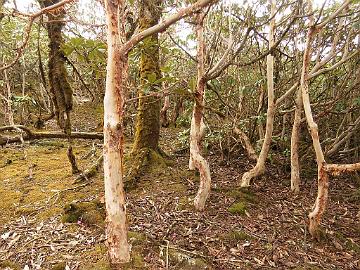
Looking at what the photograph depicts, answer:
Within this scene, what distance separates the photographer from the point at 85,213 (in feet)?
12.0

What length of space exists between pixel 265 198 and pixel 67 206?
2669 millimetres

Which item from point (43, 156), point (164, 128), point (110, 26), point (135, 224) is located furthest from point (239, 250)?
point (164, 128)

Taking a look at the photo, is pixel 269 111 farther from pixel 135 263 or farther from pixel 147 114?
pixel 135 263

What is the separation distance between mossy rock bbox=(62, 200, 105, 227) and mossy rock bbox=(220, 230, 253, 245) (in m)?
1.35

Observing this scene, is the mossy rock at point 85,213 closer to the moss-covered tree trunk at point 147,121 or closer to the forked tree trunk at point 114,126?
the forked tree trunk at point 114,126

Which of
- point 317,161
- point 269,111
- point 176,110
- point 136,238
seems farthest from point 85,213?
point 176,110

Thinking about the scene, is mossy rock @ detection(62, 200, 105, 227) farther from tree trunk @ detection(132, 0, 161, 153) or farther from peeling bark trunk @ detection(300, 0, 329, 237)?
peeling bark trunk @ detection(300, 0, 329, 237)

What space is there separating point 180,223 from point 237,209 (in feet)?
2.82

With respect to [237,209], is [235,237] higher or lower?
lower

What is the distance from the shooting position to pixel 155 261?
9.78 feet

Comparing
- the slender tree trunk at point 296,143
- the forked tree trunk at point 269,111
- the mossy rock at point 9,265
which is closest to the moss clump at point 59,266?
the mossy rock at point 9,265

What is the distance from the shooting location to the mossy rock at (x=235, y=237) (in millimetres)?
3516

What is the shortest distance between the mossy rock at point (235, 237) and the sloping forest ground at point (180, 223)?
0.01 meters

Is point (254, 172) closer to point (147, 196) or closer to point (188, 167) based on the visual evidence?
point (188, 167)
